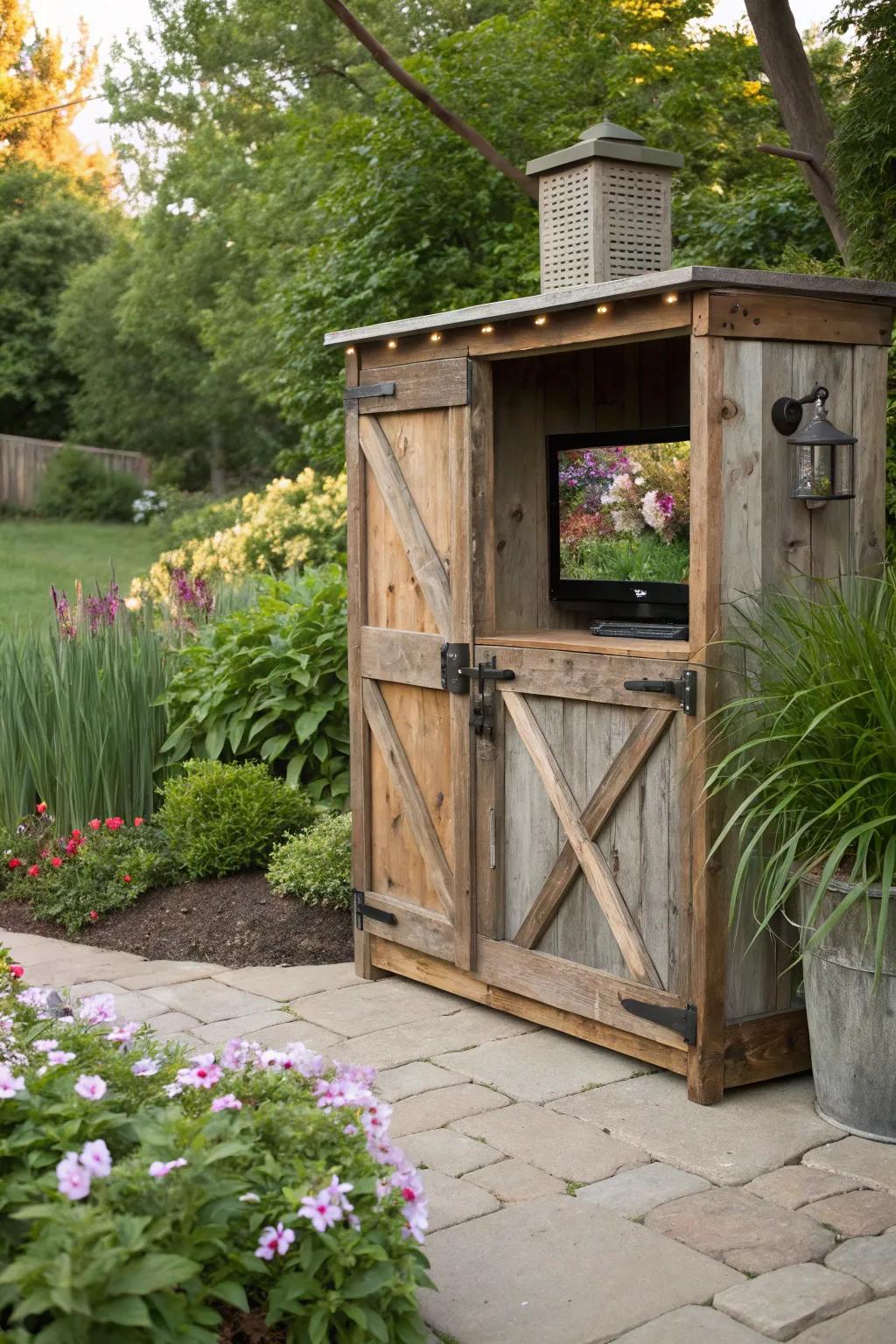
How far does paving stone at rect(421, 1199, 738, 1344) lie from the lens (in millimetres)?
2736

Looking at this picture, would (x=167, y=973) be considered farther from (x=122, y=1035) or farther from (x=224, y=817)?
(x=122, y=1035)

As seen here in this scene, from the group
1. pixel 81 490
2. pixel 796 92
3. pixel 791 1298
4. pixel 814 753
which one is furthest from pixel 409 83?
pixel 81 490

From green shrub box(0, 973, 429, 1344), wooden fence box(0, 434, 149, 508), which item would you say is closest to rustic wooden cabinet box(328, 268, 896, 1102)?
green shrub box(0, 973, 429, 1344)

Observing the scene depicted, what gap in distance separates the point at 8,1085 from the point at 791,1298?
1587 millimetres

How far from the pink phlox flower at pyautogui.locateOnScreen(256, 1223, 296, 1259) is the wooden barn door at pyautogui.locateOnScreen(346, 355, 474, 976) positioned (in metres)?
2.43

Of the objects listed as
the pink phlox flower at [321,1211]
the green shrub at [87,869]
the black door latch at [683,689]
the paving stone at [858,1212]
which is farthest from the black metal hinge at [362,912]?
the pink phlox flower at [321,1211]

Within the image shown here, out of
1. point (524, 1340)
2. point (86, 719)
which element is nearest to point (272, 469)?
point (86, 719)

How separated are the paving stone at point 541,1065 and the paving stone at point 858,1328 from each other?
1.30m

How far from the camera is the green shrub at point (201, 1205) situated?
204cm

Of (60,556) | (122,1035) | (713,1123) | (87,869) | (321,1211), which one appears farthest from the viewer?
(60,556)

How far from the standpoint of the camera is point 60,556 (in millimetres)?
23375

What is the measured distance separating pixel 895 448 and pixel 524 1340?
3.55 metres

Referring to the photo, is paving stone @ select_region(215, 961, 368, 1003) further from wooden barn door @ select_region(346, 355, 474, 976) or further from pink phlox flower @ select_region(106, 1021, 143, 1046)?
pink phlox flower @ select_region(106, 1021, 143, 1046)

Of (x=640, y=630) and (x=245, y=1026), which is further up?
(x=640, y=630)
